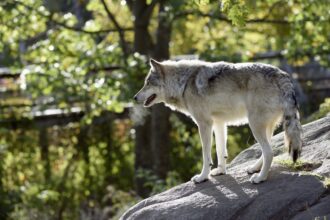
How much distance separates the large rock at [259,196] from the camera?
657 cm

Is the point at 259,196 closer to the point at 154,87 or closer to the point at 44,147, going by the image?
the point at 154,87

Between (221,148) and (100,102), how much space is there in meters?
6.48

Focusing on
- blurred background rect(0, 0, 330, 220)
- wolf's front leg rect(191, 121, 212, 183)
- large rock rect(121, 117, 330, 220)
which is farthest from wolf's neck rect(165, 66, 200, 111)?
blurred background rect(0, 0, 330, 220)

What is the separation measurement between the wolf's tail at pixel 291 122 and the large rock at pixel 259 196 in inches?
11.2

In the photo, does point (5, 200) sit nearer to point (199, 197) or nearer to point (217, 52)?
point (217, 52)

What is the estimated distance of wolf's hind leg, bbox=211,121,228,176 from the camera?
786 cm

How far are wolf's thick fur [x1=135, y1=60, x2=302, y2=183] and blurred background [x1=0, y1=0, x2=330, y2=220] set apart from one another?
3.98 meters

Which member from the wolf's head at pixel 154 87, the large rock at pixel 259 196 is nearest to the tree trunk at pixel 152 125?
the wolf's head at pixel 154 87

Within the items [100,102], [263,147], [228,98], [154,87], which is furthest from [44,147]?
[263,147]

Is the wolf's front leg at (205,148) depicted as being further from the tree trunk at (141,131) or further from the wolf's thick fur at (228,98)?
the tree trunk at (141,131)

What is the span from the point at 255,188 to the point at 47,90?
307 inches

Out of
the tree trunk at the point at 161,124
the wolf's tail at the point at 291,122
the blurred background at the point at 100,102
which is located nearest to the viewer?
the wolf's tail at the point at 291,122

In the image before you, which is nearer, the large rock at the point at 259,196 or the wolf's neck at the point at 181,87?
the large rock at the point at 259,196

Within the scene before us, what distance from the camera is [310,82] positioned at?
17.7m
